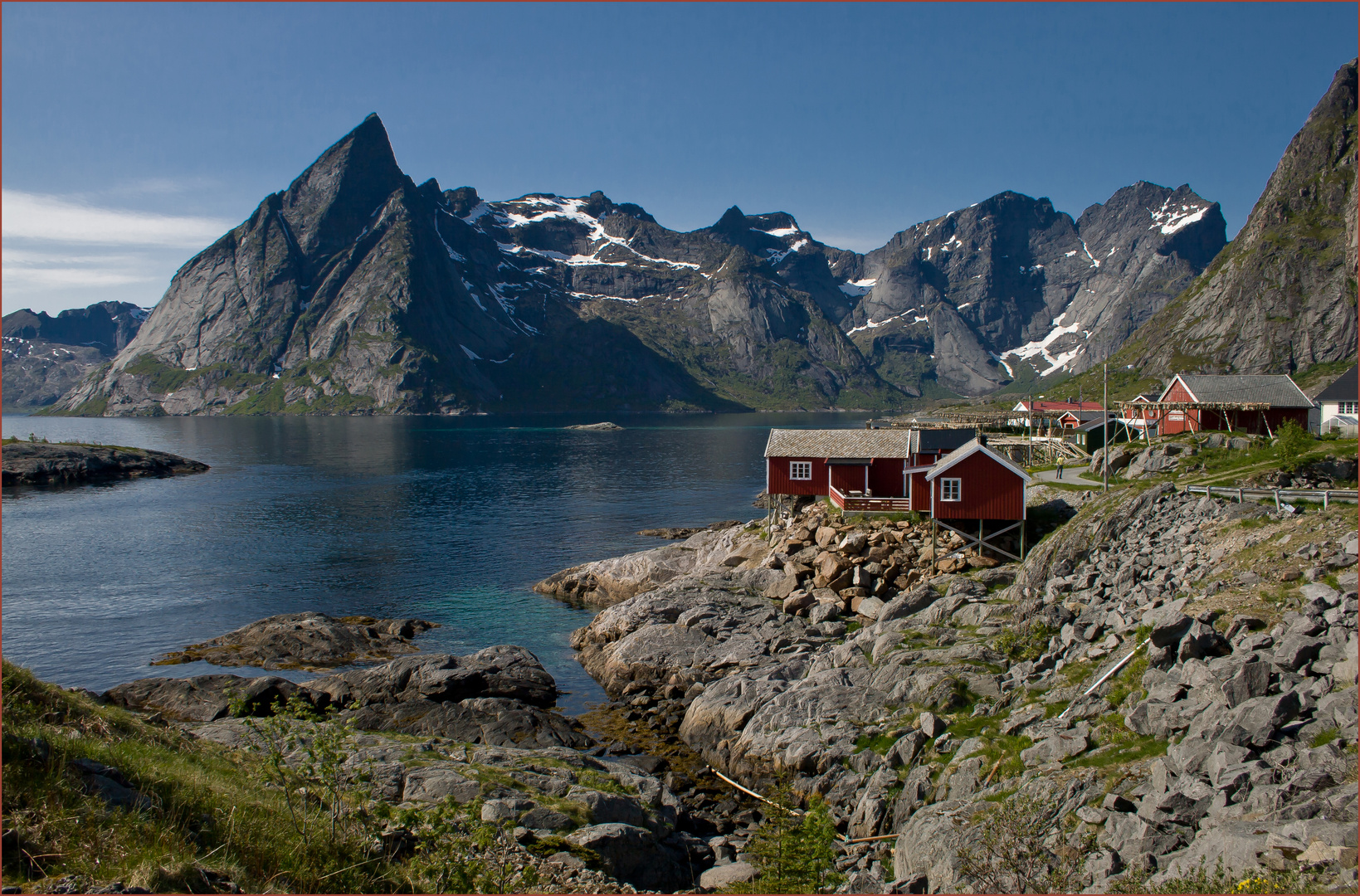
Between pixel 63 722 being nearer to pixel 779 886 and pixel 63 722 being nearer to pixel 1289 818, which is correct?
pixel 779 886

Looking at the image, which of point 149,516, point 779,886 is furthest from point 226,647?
point 149,516

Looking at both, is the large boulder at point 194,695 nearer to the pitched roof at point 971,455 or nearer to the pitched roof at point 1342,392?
the pitched roof at point 971,455

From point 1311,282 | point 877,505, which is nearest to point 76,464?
point 877,505

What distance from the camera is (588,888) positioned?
1602 cm

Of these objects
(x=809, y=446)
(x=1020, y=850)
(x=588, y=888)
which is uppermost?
(x=809, y=446)

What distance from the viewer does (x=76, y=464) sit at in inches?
4685

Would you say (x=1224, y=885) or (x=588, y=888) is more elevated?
(x=1224, y=885)

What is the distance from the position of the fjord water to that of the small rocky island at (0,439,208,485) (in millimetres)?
8666

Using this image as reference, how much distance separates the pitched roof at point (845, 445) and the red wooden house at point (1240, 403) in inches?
Answer: 897

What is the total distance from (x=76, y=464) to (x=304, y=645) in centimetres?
10923

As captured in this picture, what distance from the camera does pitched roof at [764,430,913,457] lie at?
2087 inches

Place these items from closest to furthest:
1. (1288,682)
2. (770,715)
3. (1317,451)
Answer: (1288,682), (770,715), (1317,451)

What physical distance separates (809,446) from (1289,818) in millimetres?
42210

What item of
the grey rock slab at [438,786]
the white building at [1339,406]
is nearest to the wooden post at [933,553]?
the grey rock slab at [438,786]
